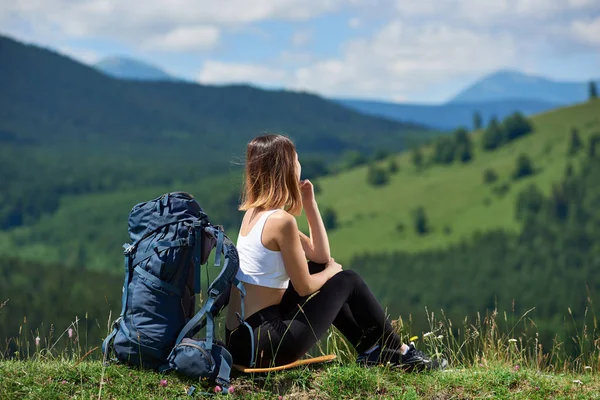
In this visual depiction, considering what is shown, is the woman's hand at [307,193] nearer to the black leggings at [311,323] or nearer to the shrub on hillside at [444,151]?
the black leggings at [311,323]

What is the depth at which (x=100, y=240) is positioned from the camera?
133625 millimetres

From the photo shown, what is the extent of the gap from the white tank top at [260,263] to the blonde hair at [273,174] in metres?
0.12

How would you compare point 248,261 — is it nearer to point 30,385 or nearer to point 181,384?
point 181,384

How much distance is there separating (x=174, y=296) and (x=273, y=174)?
1.05 m

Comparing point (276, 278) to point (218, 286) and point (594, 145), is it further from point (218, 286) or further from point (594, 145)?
point (594, 145)

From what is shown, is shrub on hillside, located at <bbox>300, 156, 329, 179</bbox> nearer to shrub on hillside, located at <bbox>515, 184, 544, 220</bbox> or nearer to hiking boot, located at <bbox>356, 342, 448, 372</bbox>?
shrub on hillside, located at <bbox>515, 184, 544, 220</bbox>

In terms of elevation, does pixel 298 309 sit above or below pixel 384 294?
above

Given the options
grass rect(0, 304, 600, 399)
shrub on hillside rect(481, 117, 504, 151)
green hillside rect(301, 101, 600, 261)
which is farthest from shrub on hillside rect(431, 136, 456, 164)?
grass rect(0, 304, 600, 399)

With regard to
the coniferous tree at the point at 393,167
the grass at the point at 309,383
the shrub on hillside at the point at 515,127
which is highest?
the shrub on hillside at the point at 515,127

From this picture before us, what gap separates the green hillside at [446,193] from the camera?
118 metres

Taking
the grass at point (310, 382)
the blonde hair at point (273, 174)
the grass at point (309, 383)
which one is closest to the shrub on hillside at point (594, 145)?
the grass at point (310, 382)

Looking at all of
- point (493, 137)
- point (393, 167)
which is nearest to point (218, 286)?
point (393, 167)

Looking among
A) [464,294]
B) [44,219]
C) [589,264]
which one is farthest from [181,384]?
[44,219]

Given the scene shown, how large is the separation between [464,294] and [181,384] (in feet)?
333
